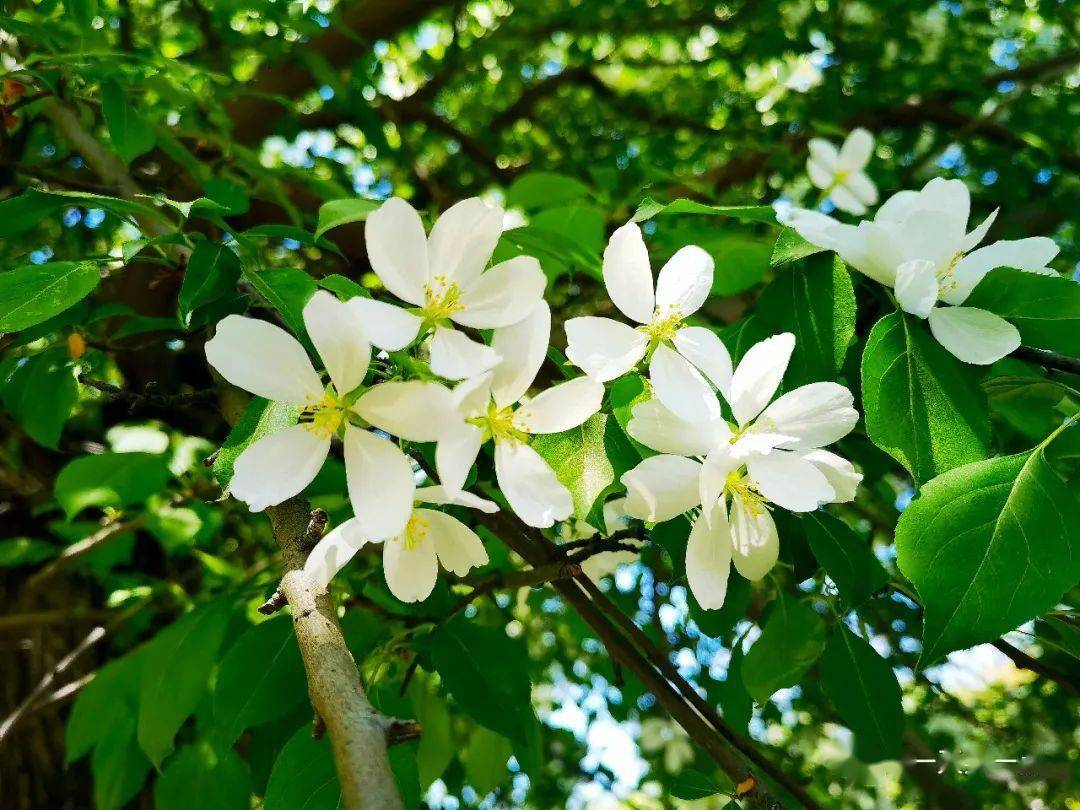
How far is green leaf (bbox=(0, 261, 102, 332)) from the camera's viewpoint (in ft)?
2.51

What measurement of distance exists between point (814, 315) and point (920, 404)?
12cm

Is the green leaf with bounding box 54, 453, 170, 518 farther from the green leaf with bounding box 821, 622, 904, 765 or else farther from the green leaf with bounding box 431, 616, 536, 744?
the green leaf with bounding box 821, 622, 904, 765

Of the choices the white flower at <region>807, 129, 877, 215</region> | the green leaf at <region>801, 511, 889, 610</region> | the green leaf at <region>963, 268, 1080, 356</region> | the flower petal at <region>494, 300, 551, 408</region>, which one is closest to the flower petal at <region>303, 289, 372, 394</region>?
the flower petal at <region>494, 300, 551, 408</region>

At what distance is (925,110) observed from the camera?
2943mm

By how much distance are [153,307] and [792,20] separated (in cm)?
238

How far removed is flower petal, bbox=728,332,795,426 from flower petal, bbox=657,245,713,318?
0.26 feet

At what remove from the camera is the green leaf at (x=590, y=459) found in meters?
0.72

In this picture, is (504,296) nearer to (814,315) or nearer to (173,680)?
(814,315)

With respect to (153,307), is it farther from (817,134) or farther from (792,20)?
(792,20)

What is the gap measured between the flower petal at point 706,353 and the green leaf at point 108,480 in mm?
1045

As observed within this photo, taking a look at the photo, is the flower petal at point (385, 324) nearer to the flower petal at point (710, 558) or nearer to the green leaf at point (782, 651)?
the flower petal at point (710, 558)

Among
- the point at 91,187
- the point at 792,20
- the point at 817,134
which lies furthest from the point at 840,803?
the point at 792,20

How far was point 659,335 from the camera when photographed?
77 cm

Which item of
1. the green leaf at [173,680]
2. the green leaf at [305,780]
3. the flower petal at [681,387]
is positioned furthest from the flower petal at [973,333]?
the green leaf at [173,680]
